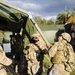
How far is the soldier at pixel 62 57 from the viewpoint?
806cm

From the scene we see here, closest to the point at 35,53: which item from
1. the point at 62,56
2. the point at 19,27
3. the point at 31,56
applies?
the point at 31,56

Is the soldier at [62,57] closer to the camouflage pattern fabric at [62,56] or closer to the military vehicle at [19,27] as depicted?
the camouflage pattern fabric at [62,56]

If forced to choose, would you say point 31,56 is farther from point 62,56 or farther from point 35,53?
point 62,56

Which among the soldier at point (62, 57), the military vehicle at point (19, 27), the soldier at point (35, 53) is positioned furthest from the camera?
the military vehicle at point (19, 27)

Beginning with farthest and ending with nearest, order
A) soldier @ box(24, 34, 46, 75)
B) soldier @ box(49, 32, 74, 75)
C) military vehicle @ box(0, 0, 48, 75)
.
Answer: military vehicle @ box(0, 0, 48, 75)
soldier @ box(24, 34, 46, 75)
soldier @ box(49, 32, 74, 75)

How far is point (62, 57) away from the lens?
8203 millimetres

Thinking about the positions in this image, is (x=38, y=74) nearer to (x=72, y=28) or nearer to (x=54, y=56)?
(x=54, y=56)

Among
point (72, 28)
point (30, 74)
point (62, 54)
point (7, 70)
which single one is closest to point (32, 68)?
point (30, 74)

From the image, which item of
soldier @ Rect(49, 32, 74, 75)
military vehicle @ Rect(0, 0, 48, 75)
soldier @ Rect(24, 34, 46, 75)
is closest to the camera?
soldier @ Rect(49, 32, 74, 75)

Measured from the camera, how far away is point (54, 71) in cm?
797

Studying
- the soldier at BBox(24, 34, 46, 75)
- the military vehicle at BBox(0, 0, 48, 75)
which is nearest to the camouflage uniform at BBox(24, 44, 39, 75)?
the soldier at BBox(24, 34, 46, 75)

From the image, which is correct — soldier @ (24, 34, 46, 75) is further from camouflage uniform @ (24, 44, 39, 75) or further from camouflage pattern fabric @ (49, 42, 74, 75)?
camouflage pattern fabric @ (49, 42, 74, 75)

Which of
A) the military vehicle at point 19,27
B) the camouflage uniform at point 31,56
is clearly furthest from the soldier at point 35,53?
the military vehicle at point 19,27

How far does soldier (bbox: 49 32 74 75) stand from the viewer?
26.4 feet
